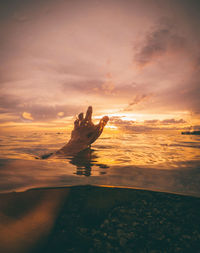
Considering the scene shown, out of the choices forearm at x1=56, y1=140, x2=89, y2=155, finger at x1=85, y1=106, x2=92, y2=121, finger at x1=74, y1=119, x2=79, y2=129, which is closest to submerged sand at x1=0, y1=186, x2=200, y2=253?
forearm at x1=56, y1=140, x2=89, y2=155

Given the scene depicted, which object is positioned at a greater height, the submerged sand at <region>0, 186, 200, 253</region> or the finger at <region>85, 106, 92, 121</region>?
the finger at <region>85, 106, 92, 121</region>

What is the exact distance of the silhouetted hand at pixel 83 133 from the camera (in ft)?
19.0

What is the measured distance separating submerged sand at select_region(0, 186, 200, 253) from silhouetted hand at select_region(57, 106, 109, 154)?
313 centimetres

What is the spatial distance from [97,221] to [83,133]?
415 cm

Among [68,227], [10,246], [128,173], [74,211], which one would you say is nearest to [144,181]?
[128,173]

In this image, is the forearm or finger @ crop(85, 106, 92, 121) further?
the forearm

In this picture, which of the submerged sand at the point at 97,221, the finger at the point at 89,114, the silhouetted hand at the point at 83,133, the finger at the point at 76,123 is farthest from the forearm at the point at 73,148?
the submerged sand at the point at 97,221

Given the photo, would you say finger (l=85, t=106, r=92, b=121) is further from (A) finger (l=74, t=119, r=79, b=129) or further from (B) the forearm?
(B) the forearm

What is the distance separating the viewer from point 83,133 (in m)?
5.98

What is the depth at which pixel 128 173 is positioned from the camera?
3.75 metres

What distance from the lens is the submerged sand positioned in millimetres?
1625

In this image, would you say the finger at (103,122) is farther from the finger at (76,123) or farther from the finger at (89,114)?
the finger at (76,123)

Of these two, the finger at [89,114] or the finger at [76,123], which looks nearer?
the finger at [89,114]

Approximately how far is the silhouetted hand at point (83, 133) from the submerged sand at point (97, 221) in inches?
123
